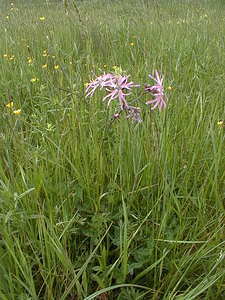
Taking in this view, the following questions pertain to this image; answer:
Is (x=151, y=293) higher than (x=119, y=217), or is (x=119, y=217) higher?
(x=119, y=217)

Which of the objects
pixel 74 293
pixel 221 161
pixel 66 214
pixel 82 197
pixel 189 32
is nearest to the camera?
pixel 74 293

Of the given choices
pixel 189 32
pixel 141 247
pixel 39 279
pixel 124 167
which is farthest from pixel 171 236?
pixel 189 32

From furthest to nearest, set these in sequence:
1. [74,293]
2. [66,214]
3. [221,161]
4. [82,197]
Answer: [221,161] → [82,197] → [66,214] → [74,293]

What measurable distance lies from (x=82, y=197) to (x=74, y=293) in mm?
313

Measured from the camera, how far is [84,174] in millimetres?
1075

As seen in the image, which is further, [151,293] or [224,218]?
[224,218]

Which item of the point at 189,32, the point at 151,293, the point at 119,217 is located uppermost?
the point at 189,32

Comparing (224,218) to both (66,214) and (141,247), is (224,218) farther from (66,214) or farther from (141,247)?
(66,214)

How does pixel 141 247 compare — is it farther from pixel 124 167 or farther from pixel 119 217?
pixel 124 167

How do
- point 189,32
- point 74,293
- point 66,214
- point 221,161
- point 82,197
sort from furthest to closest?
point 189,32
point 221,161
point 82,197
point 66,214
point 74,293

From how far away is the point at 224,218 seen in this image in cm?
94

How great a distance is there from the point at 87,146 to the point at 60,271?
0.50 m

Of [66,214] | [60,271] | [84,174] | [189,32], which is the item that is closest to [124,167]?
[84,174]

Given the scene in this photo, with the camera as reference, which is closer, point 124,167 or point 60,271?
point 60,271
